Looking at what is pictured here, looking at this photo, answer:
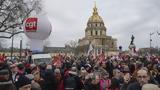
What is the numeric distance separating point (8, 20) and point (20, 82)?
41299 mm

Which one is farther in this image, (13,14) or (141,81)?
(13,14)

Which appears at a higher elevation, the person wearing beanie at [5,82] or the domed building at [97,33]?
the domed building at [97,33]

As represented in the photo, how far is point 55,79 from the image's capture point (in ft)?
43.5

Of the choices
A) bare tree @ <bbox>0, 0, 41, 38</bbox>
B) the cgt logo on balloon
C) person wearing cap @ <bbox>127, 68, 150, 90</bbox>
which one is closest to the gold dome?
bare tree @ <bbox>0, 0, 41, 38</bbox>

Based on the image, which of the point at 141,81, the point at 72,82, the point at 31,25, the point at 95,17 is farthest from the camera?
the point at 95,17

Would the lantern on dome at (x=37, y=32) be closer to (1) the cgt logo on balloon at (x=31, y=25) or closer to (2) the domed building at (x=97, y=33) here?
(1) the cgt logo on balloon at (x=31, y=25)

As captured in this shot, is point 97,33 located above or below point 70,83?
above

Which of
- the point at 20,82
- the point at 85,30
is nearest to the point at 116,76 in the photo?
the point at 20,82

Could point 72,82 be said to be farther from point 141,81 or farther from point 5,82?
point 5,82

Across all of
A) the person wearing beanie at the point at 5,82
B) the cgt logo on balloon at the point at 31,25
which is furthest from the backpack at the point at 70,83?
the person wearing beanie at the point at 5,82

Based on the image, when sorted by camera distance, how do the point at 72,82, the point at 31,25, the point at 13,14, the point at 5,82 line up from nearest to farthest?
the point at 5,82 < the point at 72,82 < the point at 31,25 < the point at 13,14

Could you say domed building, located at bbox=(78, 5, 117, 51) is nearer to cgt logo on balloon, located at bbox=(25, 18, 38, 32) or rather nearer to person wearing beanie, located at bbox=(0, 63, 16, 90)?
cgt logo on balloon, located at bbox=(25, 18, 38, 32)

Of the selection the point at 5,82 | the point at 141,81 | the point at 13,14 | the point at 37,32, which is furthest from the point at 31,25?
the point at 13,14

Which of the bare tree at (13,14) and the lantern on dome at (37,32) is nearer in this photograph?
the lantern on dome at (37,32)
